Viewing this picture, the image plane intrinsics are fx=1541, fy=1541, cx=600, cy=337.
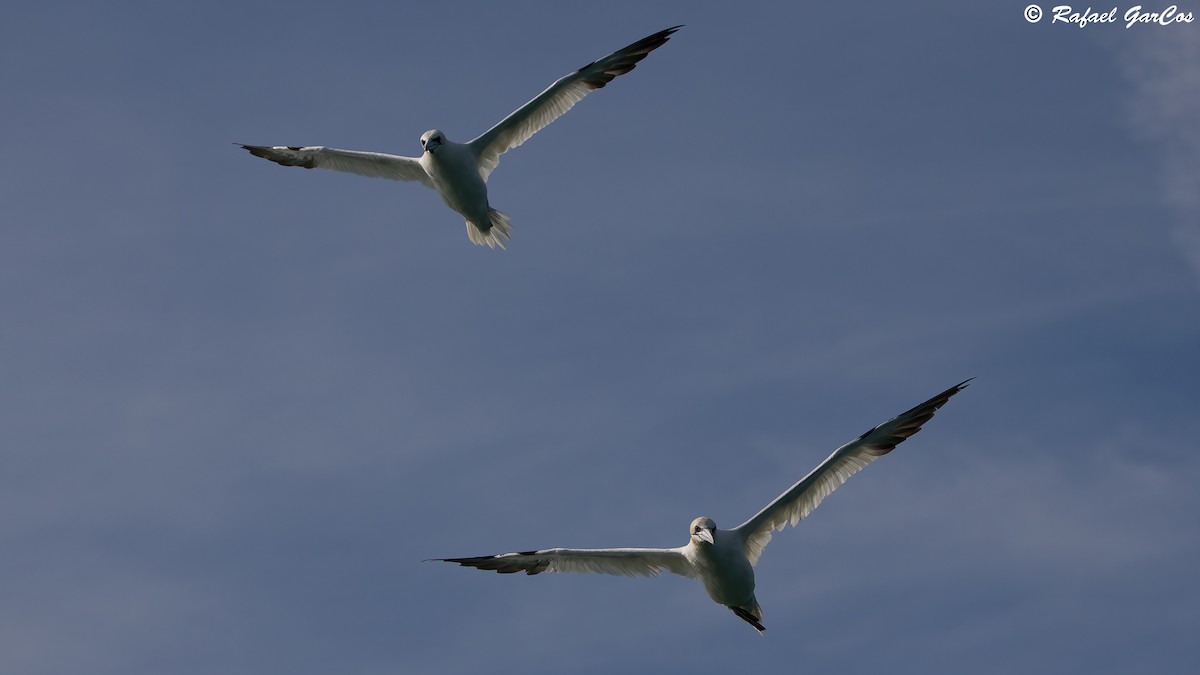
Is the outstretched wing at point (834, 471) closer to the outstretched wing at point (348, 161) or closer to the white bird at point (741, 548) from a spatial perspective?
the white bird at point (741, 548)

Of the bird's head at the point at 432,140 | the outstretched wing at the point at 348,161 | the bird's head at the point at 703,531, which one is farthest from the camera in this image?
the outstretched wing at the point at 348,161

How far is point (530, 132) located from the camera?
26.2 metres

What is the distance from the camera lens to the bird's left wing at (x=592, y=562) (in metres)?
22.4

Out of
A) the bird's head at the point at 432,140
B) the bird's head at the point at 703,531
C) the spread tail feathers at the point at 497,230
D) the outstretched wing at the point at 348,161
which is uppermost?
the outstretched wing at the point at 348,161

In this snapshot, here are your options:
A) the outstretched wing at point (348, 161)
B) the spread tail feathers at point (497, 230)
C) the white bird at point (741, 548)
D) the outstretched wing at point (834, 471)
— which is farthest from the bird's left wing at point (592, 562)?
the outstretched wing at point (348, 161)

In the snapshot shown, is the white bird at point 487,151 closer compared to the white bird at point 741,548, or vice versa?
the white bird at point 741,548

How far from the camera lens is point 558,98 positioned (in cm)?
2597

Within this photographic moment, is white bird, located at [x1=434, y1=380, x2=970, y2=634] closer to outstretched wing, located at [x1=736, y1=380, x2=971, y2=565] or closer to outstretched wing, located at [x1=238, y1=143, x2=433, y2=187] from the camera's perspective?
outstretched wing, located at [x1=736, y1=380, x2=971, y2=565]

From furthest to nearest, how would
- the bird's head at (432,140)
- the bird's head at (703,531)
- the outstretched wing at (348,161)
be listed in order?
the outstretched wing at (348,161)
the bird's head at (432,140)
the bird's head at (703,531)

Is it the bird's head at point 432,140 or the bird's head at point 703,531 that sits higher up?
the bird's head at point 432,140

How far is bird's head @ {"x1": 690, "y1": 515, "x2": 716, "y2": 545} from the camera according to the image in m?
21.4

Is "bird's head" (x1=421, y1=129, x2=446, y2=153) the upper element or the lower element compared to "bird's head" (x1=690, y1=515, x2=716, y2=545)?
upper

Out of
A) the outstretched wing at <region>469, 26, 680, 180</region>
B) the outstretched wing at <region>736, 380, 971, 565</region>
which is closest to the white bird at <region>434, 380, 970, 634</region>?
the outstretched wing at <region>736, 380, 971, 565</region>

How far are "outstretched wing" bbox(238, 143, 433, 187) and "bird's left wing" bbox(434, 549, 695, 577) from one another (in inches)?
281
